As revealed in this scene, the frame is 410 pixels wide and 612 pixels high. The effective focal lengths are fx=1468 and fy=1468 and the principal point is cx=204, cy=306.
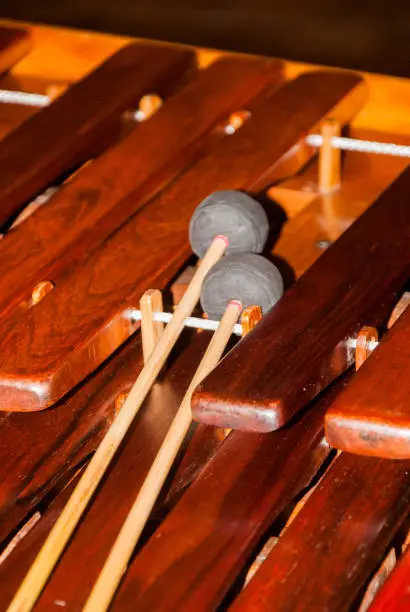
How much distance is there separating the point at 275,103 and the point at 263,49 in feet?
5.95

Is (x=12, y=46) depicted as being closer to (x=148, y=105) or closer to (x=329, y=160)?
(x=148, y=105)

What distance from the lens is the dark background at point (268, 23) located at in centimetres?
443

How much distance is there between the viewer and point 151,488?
5.67ft

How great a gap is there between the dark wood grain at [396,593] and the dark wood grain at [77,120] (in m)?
1.01

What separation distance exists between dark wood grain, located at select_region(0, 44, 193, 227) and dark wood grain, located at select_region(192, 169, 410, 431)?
1.89 ft

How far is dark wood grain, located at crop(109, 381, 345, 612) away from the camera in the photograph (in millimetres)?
1609

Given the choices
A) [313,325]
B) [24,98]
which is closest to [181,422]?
[313,325]

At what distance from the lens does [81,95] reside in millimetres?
2730

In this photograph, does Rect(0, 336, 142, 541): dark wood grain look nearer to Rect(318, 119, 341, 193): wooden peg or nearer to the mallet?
the mallet

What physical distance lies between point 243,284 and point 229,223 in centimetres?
16

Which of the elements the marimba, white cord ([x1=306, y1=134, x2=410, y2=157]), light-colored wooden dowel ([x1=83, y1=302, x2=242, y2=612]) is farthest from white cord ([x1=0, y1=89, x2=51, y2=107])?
light-colored wooden dowel ([x1=83, y1=302, x2=242, y2=612])

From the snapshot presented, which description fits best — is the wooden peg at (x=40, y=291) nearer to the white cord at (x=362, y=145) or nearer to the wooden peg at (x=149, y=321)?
the wooden peg at (x=149, y=321)

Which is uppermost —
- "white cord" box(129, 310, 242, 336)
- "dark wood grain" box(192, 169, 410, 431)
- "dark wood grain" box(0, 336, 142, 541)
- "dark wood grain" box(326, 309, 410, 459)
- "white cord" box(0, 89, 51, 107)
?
"dark wood grain" box(326, 309, 410, 459)

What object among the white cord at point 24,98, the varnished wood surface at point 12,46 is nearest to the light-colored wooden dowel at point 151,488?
the white cord at point 24,98
